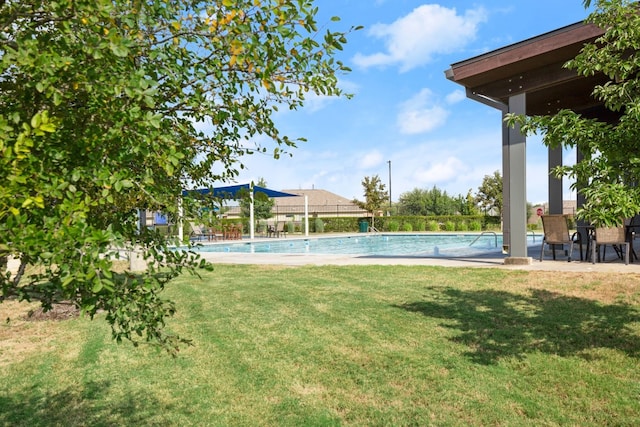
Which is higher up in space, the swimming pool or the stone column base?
the stone column base

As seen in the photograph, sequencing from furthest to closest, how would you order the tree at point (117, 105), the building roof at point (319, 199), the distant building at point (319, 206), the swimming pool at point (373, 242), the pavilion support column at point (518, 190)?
the building roof at point (319, 199), the distant building at point (319, 206), the swimming pool at point (373, 242), the pavilion support column at point (518, 190), the tree at point (117, 105)

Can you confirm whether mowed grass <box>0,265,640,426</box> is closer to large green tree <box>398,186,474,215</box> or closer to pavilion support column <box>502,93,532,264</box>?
pavilion support column <box>502,93,532,264</box>

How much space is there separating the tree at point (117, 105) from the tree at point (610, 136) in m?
2.47

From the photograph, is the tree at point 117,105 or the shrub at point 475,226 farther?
the shrub at point 475,226

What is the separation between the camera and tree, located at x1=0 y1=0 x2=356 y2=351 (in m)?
1.41

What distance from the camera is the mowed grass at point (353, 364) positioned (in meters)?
3.49

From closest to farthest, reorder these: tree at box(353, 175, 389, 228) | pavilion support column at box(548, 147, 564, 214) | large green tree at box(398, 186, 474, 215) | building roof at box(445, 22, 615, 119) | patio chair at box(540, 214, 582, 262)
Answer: building roof at box(445, 22, 615, 119), patio chair at box(540, 214, 582, 262), pavilion support column at box(548, 147, 564, 214), tree at box(353, 175, 389, 228), large green tree at box(398, 186, 474, 215)

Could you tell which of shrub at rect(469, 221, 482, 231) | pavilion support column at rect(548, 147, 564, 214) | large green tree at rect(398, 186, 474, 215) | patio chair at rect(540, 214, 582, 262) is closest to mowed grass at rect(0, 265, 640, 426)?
patio chair at rect(540, 214, 582, 262)

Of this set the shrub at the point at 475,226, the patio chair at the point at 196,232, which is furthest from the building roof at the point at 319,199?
the patio chair at the point at 196,232

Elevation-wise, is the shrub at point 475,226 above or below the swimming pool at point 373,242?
above

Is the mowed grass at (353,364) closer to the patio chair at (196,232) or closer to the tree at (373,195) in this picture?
the patio chair at (196,232)

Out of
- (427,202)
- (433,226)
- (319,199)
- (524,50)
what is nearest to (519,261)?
(524,50)

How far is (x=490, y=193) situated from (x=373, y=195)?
14088mm

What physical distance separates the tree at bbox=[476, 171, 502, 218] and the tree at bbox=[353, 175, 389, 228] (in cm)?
1205
